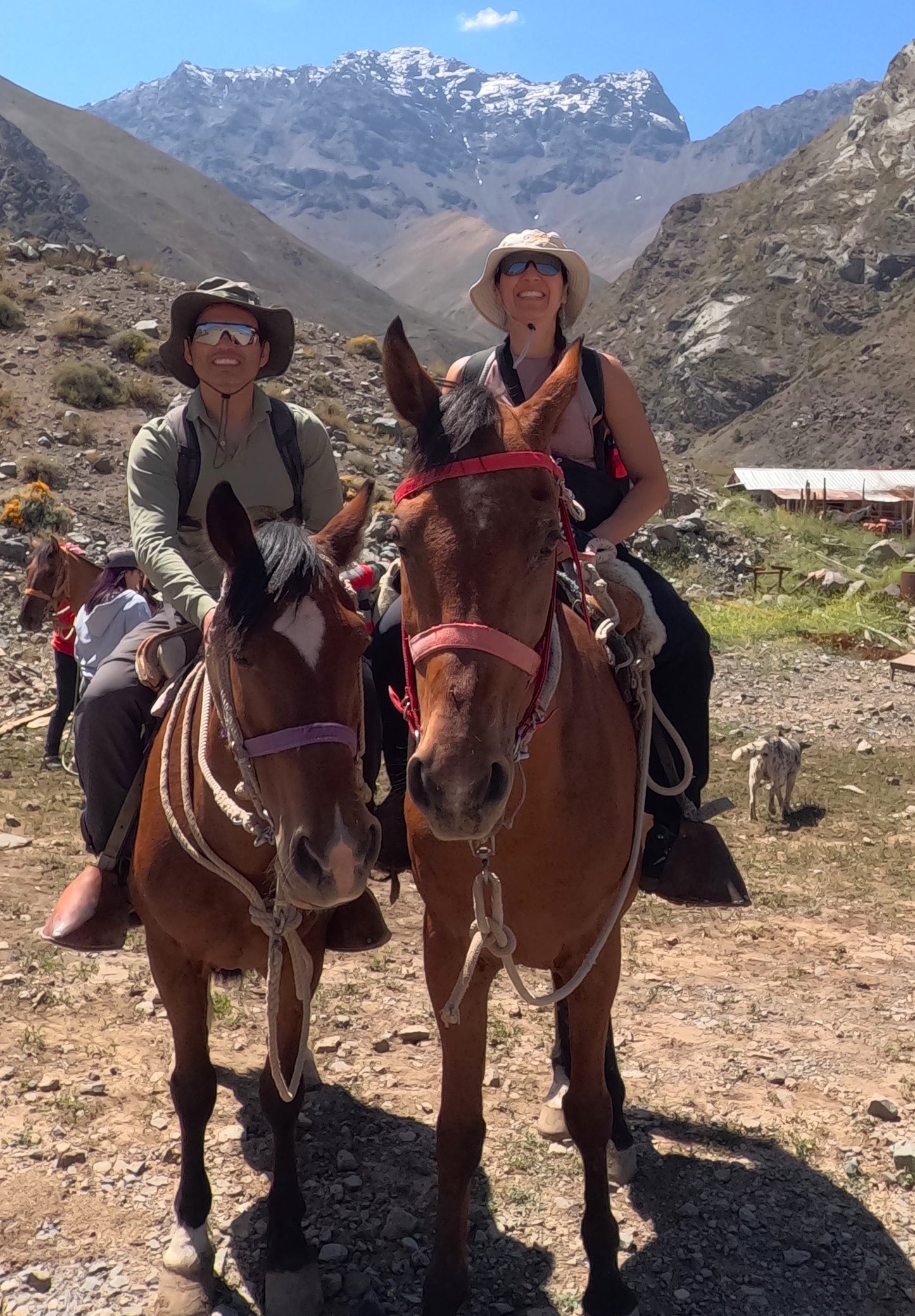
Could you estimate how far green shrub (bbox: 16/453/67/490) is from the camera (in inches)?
652

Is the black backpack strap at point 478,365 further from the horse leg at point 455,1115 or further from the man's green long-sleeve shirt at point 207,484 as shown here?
the horse leg at point 455,1115

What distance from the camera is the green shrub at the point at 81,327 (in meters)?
21.0

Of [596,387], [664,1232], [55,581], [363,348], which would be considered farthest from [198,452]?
[363,348]

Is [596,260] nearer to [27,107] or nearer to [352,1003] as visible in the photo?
[27,107]

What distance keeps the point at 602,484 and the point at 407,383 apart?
1252 mm

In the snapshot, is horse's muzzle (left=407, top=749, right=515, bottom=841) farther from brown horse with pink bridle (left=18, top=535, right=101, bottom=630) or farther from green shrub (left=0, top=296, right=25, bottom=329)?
green shrub (left=0, top=296, right=25, bottom=329)

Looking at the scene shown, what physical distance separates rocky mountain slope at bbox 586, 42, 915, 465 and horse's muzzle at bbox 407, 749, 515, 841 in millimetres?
60735

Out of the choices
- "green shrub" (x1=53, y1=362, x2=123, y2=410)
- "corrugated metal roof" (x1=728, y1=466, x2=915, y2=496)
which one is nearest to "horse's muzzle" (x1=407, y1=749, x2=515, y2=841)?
"green shrub" (x1=53, y1=362, x2=123, y2=410)

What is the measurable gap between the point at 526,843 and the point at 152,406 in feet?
61.7

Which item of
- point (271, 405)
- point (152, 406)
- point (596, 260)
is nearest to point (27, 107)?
point (596, 260)

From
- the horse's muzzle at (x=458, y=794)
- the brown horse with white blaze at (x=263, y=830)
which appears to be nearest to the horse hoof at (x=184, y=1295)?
the brown horse with white blaze at (x=263, y=830)

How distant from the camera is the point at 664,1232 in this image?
3648 millimetres

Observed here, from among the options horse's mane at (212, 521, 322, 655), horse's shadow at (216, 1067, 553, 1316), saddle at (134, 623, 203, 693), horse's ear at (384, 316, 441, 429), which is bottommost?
horse's shadow at (216, 1067, 553, 1316)

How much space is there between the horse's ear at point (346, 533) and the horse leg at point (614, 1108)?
1.94 metres
